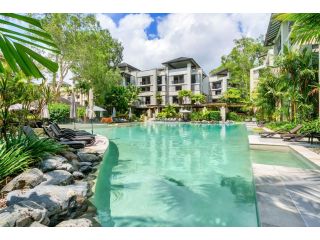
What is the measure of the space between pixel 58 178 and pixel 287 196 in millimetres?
4247

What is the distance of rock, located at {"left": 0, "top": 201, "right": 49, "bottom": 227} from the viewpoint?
3.23m

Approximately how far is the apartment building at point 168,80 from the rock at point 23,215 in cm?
4420

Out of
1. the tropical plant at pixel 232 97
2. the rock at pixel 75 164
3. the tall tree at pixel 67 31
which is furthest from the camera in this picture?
the tropical plant at pixel 232 97

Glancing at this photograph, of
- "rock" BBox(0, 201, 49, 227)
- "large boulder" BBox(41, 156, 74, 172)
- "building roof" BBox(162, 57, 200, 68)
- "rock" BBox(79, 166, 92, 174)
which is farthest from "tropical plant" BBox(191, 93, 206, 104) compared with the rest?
"rock" BBox(0, 201, 49, 227)

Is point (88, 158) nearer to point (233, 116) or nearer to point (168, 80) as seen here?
point (233, 116)

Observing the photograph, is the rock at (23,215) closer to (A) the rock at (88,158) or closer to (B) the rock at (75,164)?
(B) the rock at (75,164)

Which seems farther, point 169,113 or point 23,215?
point 169,113

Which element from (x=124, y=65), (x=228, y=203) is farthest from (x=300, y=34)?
(x=124, y=65)

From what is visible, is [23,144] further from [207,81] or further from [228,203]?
[207,81]

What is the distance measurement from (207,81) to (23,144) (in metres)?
47.8

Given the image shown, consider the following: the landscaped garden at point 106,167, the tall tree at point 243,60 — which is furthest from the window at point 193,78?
the landscaped garden at point 106,167

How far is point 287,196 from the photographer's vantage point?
14.1ft

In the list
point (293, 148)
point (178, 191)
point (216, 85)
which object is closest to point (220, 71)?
point (216, 85)

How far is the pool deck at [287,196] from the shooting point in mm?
3438
